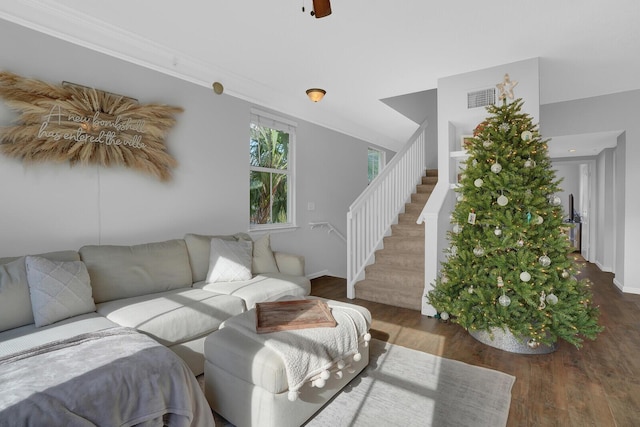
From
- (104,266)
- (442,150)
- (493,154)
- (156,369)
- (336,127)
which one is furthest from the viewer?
(336,127)

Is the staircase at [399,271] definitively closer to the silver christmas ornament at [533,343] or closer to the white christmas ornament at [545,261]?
the silver christmas ornament at [533,343]

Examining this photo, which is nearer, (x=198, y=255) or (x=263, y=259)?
(x=198, y=255)

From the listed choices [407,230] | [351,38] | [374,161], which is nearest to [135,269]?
[351,38]

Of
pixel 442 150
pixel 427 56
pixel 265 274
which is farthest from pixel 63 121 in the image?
pixel 442 150

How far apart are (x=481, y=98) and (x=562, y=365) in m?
2.62

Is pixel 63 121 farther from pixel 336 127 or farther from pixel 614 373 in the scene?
pixel 614 373

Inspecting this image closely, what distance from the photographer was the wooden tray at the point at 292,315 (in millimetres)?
1851

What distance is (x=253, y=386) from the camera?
1611mm

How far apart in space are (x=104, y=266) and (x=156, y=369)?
1.31 m

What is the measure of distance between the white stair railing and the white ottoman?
215 cm

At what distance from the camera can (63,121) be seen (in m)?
2.43

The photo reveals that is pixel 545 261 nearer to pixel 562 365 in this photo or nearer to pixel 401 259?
pixel 562 365

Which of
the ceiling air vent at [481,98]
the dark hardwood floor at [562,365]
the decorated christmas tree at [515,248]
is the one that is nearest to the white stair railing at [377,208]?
the dark hardwood floor at [562,365]

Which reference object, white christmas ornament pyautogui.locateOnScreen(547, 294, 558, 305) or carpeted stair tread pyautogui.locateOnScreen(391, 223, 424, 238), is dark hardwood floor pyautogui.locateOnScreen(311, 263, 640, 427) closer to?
white christmas ornament pyautogui.locateOnScreen(547, 294, 558, 305)
